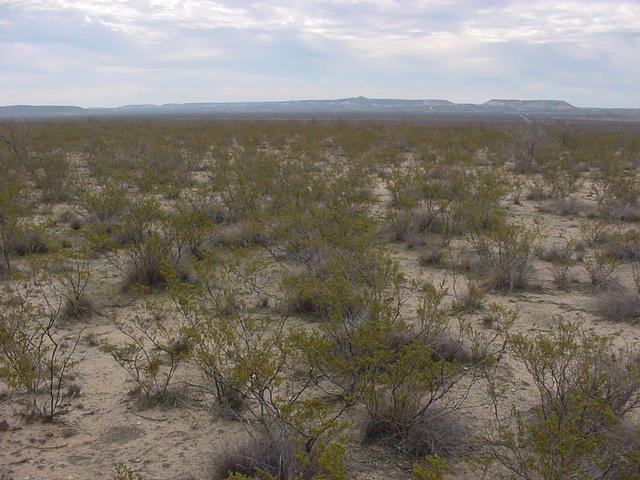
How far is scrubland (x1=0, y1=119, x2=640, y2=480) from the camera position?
374cm

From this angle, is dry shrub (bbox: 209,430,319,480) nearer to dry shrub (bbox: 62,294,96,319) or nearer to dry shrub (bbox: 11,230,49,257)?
dry shrub (bbox: 62,294,96,319)

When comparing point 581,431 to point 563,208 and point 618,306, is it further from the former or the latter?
point 563,208

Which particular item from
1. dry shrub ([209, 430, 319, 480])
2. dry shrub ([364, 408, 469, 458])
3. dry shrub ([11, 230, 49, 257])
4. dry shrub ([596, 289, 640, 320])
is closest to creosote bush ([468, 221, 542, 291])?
dry shrub ([596, 289, 640, 320])

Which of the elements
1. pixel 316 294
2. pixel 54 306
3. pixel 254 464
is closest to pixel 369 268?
pixel 316 294

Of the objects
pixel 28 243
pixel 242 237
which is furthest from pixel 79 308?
pixel 242 237

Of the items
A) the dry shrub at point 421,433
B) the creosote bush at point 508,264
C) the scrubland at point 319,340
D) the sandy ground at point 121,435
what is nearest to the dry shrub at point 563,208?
the scrubland at point 319,340

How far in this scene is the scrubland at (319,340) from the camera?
12.3 ft

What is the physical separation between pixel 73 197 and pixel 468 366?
11.1 m

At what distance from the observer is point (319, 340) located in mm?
4113

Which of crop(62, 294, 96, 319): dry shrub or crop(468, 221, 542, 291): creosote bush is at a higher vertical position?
crop(468, 221, 542, 291): creosote bush

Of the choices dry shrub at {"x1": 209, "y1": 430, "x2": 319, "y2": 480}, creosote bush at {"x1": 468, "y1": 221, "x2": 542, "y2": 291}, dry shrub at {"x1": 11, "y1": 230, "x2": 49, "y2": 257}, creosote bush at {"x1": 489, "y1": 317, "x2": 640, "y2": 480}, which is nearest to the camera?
creosote bush at {"x1": 489, "y1": 317, "x2": 640, "y2": 480}

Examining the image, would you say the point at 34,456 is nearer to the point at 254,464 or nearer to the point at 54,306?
the point at 254,464

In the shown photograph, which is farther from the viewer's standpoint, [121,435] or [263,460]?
[121,435]

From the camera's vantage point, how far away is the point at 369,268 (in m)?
6.59
